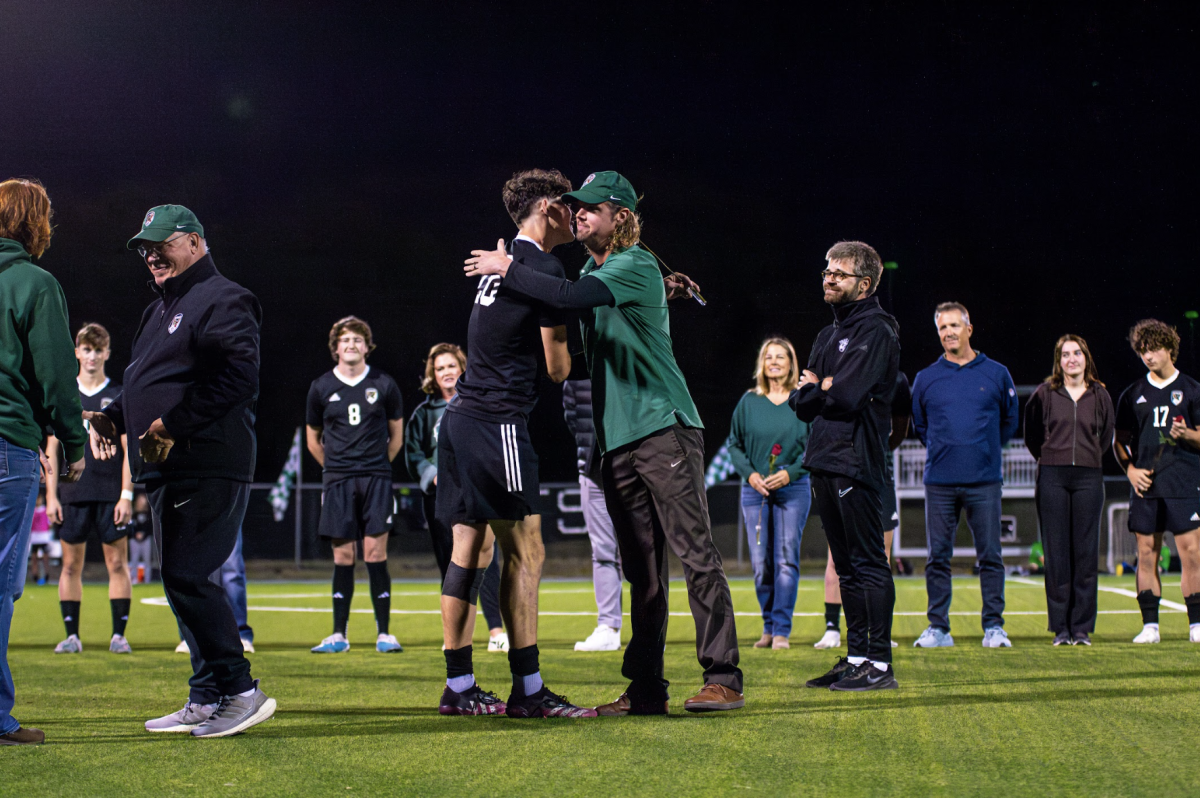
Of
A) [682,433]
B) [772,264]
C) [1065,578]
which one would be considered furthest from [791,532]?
[772,264]

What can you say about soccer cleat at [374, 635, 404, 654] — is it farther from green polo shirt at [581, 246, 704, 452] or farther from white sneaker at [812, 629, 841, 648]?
green polo shirt at [581, 246, 704, 452]

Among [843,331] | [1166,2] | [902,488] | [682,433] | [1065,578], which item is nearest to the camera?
[682,433]

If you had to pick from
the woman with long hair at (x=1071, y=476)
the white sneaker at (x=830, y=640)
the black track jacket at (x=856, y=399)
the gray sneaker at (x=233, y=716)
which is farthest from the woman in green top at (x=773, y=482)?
the gray sneaker at (x=233, y=716)

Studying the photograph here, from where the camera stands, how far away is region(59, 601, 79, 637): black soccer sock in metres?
7.00

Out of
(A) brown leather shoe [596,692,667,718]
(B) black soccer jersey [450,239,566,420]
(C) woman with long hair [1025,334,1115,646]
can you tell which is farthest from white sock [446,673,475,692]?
(C) woman with long hair [1025,334,1115,646]

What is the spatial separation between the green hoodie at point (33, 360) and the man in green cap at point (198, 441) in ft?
0.78

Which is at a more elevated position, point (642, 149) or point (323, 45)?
point (323, 45)

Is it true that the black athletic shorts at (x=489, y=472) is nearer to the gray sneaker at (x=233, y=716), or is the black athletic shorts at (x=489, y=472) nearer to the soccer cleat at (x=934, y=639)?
the gray sneaker at (x=233, y=716)

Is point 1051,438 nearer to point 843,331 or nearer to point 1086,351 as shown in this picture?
point 1086,351

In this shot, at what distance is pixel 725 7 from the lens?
1636 centimetres

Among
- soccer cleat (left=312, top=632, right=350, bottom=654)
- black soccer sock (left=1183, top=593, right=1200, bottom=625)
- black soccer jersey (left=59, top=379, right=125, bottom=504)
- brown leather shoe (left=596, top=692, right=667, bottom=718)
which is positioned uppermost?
black soccer jersey (left=59, top=379, right=125, bottom=504)

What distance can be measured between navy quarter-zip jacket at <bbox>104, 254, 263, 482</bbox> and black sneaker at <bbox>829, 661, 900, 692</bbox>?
2.59m

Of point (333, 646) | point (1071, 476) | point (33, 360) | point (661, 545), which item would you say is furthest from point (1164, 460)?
point (33, 360)

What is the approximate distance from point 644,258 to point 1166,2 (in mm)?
15731
